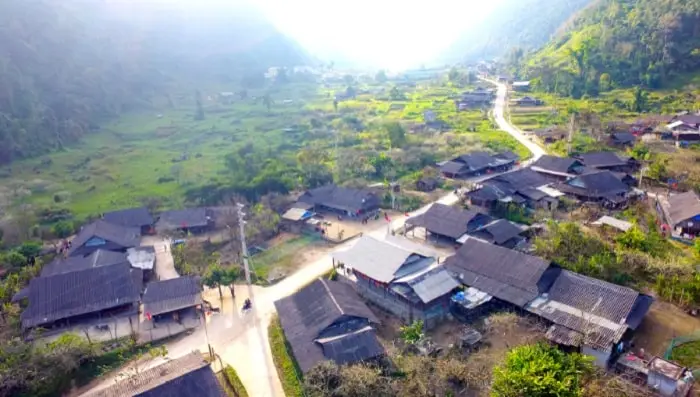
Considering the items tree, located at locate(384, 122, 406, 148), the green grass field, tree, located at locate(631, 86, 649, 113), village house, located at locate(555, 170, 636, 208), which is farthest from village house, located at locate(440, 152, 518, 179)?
tree, located at locate(631, 86, 649, 113)

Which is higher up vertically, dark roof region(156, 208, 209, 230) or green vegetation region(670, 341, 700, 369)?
dark roof region(156, 208, 209, 230)

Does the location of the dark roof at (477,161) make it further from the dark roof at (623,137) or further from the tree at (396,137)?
the dark roof at (623,137)

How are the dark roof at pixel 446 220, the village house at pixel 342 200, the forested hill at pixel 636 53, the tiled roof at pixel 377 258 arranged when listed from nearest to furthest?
the tiled roof at pixel 377 258
the dark roof at pixel 446 220
the village house at pixel 342 200
the forested hill at pixel 636 53

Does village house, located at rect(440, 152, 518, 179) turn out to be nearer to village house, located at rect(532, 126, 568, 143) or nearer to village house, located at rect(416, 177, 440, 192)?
village house, located at rect(416, 177, 440, 192)

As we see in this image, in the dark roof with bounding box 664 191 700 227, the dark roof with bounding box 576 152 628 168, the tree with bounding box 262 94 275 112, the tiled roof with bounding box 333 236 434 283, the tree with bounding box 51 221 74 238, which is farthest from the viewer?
the tree with bounding box 262 94 275 112

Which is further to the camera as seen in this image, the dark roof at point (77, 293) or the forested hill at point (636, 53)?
the forested hill at point (636, 53)

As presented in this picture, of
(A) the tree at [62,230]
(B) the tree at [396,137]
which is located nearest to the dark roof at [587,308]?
(A) the tree at [62,230]

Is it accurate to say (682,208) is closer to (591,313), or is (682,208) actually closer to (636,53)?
(591,313)
